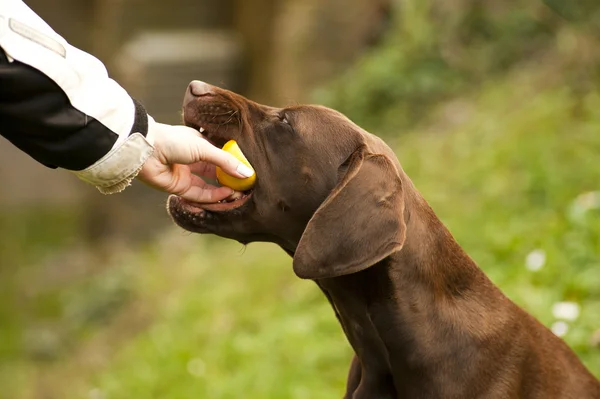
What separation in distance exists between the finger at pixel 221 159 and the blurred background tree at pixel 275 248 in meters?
2.42

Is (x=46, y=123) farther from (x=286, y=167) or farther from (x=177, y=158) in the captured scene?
(x=286, y=167)

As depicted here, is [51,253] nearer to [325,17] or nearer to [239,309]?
[325,17]

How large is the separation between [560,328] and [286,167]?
2.23m

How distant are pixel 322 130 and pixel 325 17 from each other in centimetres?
993

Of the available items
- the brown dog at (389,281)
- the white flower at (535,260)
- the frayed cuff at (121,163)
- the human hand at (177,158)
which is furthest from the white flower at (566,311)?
the frayed cuff at (121,163)

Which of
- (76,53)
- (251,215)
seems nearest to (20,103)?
(76,53)

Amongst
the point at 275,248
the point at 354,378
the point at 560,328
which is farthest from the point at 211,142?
the point at 275,248

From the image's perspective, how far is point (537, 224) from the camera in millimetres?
6363

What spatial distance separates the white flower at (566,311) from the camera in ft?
16.6

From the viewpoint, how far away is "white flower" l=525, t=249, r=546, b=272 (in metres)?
5.70

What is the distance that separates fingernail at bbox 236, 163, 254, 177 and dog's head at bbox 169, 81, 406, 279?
0.32ft

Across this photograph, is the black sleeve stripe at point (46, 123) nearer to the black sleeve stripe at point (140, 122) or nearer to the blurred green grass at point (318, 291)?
the black sleeve stripe at point (140, 122)

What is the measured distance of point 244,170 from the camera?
3396mm

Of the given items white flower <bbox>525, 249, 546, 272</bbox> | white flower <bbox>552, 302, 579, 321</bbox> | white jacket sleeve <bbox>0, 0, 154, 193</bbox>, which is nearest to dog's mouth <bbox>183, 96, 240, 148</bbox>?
white jacket sleeve <bbox>0, 0, 154, 193</bbox>
